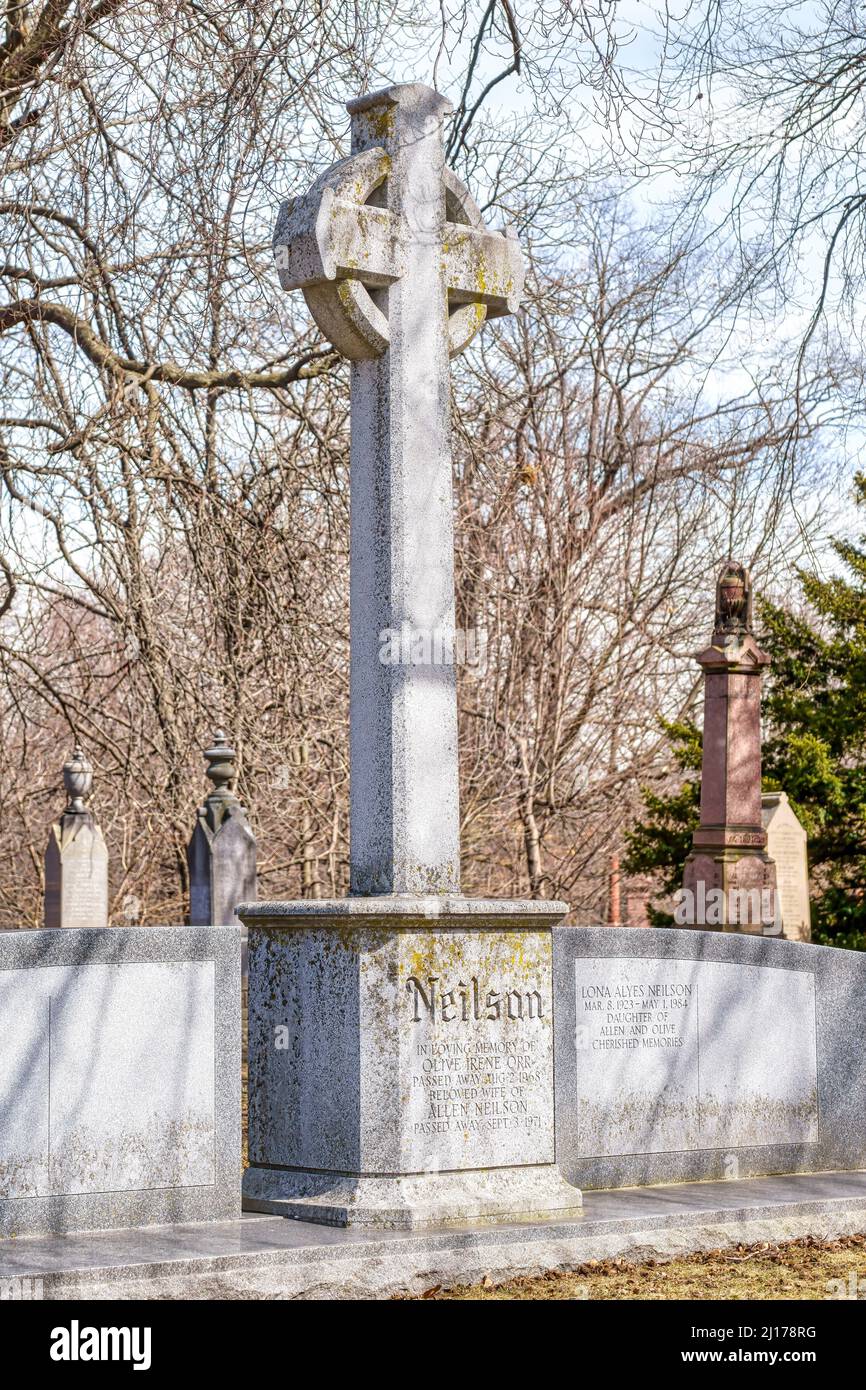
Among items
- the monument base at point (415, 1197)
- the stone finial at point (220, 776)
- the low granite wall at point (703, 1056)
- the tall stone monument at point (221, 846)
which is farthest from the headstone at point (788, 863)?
the monument base at point (415, 1197)

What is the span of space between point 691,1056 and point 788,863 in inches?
366

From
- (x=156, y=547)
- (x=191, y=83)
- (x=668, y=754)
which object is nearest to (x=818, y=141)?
(x=191, y=83)

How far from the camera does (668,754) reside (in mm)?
21938

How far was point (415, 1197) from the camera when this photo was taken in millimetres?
6035

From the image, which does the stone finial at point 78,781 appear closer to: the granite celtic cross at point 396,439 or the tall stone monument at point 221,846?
the tall stone monument at point 221,846

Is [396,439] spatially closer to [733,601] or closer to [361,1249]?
[361,1249]

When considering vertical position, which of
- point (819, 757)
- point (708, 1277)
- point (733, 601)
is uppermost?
point (733, 601)

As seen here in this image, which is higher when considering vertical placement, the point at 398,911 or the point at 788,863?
the point at 788,863

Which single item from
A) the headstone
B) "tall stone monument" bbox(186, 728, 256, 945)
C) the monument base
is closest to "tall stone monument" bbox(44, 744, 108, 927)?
"tall stone monument" bbox(186, 728, 256, 945)

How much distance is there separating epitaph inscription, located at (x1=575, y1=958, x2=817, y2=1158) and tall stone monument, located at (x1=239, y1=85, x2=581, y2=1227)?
1.79ft

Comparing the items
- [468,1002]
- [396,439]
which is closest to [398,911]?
[468,1002]

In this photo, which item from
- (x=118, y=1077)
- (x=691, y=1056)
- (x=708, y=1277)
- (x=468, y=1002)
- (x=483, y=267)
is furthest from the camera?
(x=691, y=1056)

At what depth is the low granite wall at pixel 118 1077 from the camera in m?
5.85

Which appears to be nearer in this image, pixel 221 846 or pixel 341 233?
pixel 341 233
